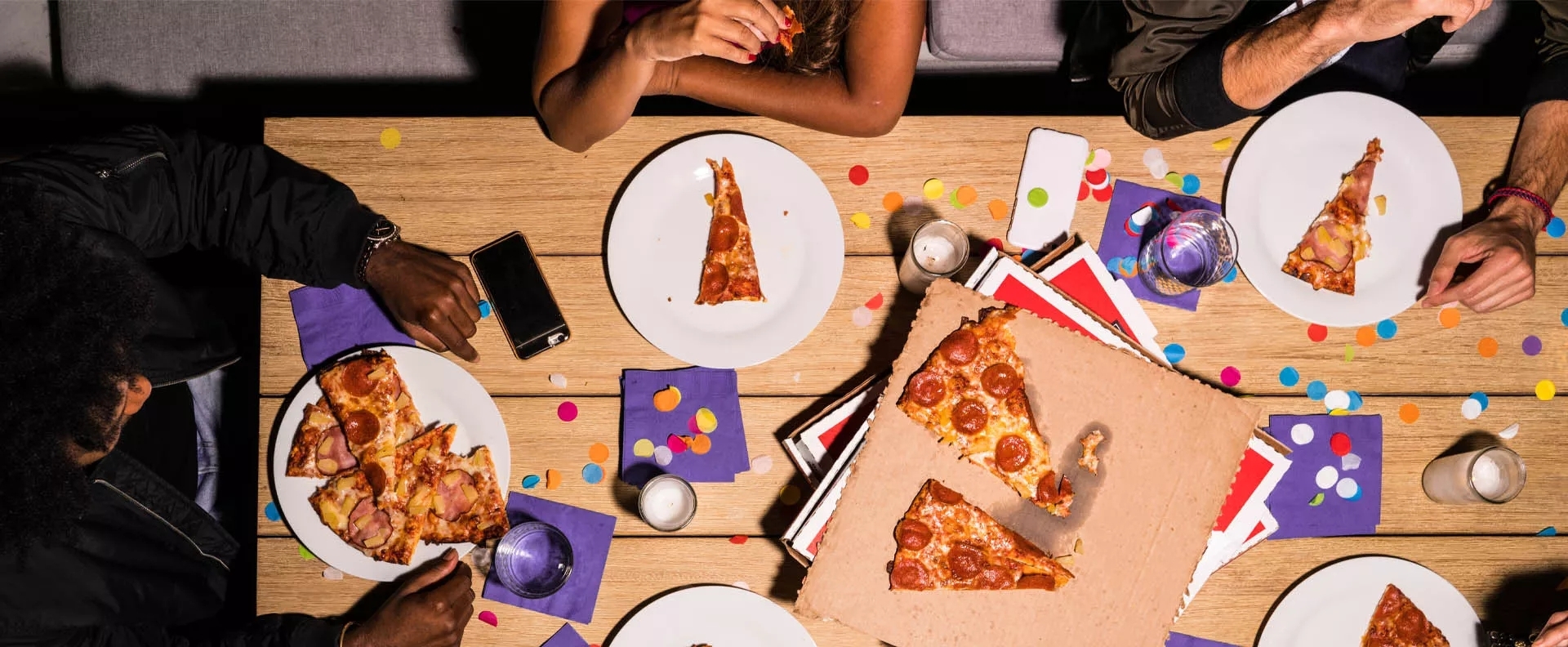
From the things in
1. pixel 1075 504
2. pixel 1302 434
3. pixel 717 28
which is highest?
pixel 717 28

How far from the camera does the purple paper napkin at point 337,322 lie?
202 centimetres

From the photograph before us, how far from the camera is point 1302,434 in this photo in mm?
2043

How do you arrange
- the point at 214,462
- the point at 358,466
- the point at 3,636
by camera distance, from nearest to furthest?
the point at 3,636, the point at 358,466, the point at 214,462

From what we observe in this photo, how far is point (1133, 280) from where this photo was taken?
2.07 metres

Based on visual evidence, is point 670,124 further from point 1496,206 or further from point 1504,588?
point 1504,588

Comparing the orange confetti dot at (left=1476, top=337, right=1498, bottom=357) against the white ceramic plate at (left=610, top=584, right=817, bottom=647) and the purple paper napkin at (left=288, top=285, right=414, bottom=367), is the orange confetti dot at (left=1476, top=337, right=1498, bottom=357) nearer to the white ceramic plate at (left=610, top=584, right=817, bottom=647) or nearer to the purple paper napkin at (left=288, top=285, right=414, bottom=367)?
the white ceramic plate at (left=610, top=584, right=817, bottom=647)

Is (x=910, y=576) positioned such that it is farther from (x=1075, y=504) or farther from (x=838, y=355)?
(x=838, y=355)

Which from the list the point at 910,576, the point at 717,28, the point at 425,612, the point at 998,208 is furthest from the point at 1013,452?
the point at 425,612

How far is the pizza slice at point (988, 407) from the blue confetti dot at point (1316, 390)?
0.70 meters

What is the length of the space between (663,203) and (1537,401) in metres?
2.14

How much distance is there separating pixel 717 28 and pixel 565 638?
139cm

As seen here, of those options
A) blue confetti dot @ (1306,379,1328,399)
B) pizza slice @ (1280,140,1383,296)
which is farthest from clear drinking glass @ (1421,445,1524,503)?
pizza slice @ (1280,140,1383,296)

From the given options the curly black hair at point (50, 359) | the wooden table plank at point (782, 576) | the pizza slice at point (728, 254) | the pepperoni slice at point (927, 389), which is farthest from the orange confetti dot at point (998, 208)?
the curly black hair at point (50, 359)

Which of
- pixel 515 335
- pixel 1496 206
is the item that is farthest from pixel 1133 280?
pixel 515 335
